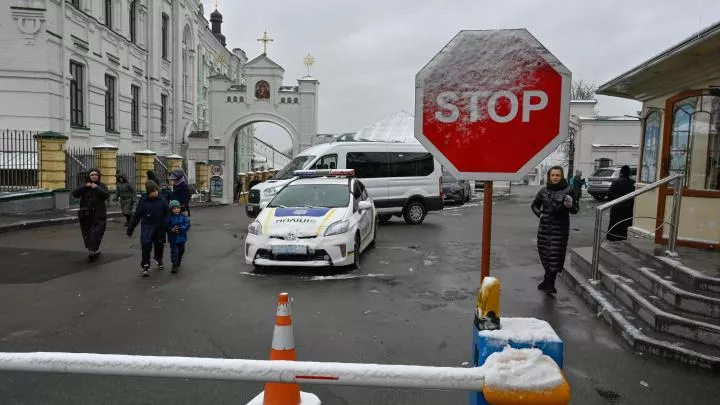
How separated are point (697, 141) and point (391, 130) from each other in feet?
79.7

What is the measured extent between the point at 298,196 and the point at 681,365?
22.7ft

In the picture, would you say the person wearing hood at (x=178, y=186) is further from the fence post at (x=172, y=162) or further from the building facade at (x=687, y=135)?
the fence post at (x=172, y=162)

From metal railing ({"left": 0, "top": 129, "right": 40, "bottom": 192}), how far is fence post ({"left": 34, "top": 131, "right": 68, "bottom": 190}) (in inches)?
7.7

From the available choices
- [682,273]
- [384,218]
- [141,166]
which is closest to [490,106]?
[682,273]

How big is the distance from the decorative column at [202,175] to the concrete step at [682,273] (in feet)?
81.9

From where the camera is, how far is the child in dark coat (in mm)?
8398

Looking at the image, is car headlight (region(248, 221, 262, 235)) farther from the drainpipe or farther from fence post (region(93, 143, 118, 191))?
the drainpipe

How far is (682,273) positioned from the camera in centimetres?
595

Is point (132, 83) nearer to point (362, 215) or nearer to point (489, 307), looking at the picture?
point (362, 215)

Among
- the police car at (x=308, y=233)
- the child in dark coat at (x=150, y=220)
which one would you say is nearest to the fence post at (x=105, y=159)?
the child in dark coat at (x=150, y=220)

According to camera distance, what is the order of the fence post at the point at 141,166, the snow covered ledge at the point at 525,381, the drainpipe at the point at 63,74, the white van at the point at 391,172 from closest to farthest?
the snow covered ledge at the point at 525,381, the white van at the point at 391,172, the drainpipe at the point at 63,74, the fence post at the point at 141,166

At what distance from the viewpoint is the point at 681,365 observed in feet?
15.3

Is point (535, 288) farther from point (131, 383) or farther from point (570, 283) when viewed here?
point (131, 383)

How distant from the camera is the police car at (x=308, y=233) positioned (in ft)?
27.5
